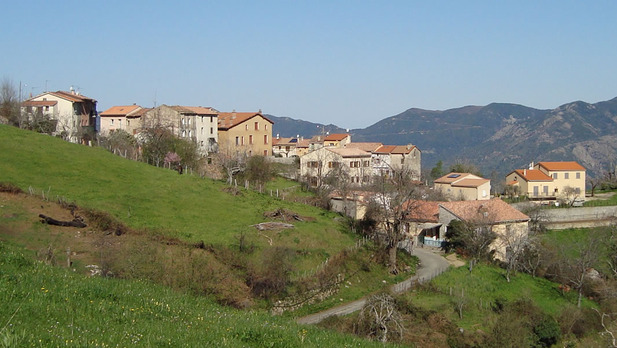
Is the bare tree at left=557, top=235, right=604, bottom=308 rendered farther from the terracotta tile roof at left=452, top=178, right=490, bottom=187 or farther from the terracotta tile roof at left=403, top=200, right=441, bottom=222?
the terracotta tile roof at left=452, top=178, right=490, bottom=187

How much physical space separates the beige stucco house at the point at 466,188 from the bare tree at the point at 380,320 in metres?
45.3

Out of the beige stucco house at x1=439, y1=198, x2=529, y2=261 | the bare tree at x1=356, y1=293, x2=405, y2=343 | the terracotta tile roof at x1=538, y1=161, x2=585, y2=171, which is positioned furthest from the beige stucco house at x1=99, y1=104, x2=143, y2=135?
the bare tree at x1=356, y1=293, x2=405, y2=343

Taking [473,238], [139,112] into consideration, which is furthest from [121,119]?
[473,238]

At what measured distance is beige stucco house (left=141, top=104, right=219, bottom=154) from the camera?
240ft

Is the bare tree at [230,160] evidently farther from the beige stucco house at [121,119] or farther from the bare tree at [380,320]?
the bare tree at [380,320]

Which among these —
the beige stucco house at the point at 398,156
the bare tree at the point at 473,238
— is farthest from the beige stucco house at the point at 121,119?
the bare tree at the point at 473,238

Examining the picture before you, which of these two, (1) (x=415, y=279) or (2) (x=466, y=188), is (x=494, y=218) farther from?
(2) (x=466, y=188)

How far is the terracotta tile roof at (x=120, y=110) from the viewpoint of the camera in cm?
7925

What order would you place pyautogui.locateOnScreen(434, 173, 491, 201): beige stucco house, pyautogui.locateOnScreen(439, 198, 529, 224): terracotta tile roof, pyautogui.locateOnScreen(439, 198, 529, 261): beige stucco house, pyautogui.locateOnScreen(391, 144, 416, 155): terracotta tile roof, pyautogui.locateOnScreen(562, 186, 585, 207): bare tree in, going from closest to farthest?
1. pyautogui.locateOnScreen(439, 198, 529, 261): beige stucco house
2. pyautogui.locateOnScreen(439, 198, 529, 224): terracotta tile roof
3. pyautogui.locateOnScreen(434, 173, 491, 201): beige stucco house
4. pyautogui.locateOnScreen(562, 186, 585, 207): bare tree
5. pyautogui.locateOnScreen(391, 144, 416, 155): terracotta tile roof

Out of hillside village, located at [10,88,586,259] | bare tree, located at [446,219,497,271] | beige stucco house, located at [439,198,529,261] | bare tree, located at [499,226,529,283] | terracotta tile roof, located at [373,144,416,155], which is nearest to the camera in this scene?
bare tree, located at [499,226,529,283]

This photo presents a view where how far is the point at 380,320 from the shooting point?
2356 cm

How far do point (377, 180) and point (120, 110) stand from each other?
4321 centimetres

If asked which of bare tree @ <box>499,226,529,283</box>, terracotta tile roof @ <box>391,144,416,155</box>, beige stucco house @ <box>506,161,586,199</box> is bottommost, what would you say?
bare tree @ <box>499,226,529,283</box>

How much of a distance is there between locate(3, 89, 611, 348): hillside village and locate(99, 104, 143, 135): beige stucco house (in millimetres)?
144
